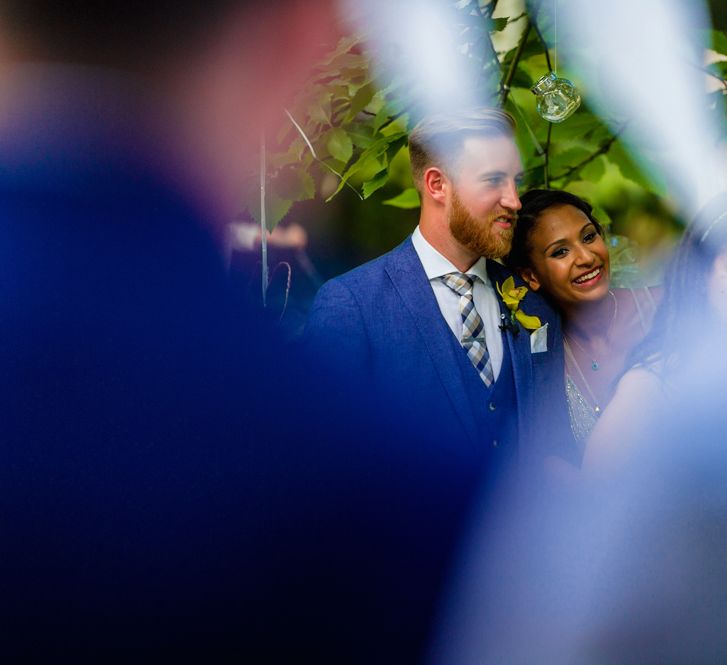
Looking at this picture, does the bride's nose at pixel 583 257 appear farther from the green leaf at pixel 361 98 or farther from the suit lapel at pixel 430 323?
the green leaf at pixel 361 98

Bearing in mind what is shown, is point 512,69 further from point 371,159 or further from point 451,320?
point 451,320

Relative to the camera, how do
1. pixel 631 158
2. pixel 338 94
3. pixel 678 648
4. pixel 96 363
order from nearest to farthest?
pixel 96 363 < pixel 678 648 < pixel 338 94 < pixel 631 158

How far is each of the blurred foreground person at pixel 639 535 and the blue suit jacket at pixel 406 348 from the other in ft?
0.42

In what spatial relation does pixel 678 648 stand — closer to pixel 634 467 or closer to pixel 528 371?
pixel 634 467

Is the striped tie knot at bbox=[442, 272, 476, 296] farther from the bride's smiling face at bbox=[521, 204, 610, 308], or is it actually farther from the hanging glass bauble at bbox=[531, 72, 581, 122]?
the hanging glass bauble at bbox=[531, 72, 581, 122]

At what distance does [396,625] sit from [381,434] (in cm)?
28

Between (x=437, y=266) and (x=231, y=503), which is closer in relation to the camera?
(x=231, y=503)

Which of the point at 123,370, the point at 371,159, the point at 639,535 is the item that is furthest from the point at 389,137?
the point at 639,535

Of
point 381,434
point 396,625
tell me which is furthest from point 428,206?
point 396,625

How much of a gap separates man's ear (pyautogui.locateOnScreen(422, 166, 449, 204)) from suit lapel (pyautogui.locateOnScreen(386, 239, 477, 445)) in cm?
9

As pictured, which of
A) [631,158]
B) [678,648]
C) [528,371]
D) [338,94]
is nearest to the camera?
[678,648]

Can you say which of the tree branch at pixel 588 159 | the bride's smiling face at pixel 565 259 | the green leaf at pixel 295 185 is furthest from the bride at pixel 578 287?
the green leaf at pixel 295 185

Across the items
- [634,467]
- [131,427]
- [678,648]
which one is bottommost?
[678,648]

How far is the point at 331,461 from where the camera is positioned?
1.37 m
